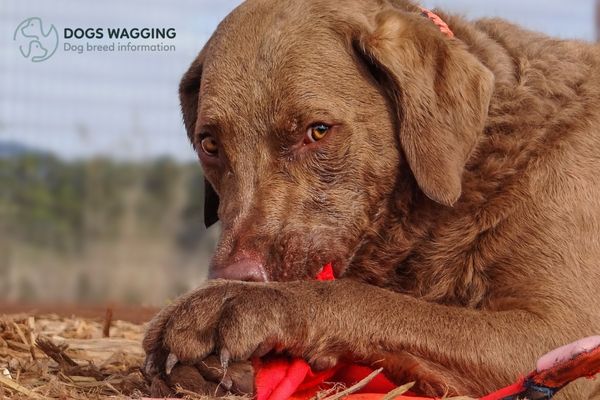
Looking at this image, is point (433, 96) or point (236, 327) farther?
point (433, 96)

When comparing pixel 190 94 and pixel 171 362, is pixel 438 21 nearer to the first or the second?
pixel 190 94

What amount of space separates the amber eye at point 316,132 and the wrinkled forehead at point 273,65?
8 centimetres

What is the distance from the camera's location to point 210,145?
4.88m

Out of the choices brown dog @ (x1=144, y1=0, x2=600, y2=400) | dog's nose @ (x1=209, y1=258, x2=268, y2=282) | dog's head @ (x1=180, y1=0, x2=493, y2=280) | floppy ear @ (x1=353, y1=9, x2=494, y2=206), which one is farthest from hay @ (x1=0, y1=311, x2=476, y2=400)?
floppy ear @ (x1=353, y1=9, x2=494, y2=206)

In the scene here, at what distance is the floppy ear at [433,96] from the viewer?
15.2 feet

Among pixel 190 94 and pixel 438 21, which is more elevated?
pixel 438 21

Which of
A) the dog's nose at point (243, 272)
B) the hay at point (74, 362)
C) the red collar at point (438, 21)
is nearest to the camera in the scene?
the hay at point (74, 362)

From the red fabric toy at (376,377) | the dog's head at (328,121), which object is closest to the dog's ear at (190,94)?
the dog's head at (328,121)

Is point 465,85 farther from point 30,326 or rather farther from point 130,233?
point 130,233

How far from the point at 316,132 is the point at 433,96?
499 mm

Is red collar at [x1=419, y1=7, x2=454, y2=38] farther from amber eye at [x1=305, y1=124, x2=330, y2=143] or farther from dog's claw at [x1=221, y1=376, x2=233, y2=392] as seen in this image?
dog's claw at [x1=221, y1=376, x2=233, y2=392]

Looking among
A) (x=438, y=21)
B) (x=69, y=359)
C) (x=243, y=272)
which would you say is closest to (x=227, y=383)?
(x=243, y=272)

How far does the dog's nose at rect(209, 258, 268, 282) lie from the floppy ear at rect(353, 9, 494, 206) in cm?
78

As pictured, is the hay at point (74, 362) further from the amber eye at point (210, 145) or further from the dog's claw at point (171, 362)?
the amber eye at point (210, 145)
